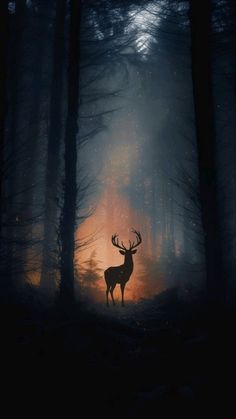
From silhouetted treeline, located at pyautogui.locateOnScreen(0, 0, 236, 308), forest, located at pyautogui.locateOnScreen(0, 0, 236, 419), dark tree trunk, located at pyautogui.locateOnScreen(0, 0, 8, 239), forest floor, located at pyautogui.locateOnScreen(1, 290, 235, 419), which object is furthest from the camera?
A: silhouetted treeline, located at pyautogui.locateOnScreen(0, 0, 236, 308)

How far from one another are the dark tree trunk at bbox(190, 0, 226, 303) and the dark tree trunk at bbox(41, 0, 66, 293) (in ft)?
22.0

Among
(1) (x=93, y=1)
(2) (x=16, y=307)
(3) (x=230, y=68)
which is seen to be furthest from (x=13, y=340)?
(3) (x=230, y=68)

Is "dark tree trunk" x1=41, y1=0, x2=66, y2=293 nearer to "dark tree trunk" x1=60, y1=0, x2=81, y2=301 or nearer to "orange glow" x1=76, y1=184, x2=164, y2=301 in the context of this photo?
"dark tree trunk" x1=60, y1=0, x2=81, y2=301

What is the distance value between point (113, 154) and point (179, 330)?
23.6m

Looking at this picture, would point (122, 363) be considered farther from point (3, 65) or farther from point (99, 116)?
point (99, 116)

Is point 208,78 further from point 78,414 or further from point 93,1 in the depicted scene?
point 78,414

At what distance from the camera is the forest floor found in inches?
192

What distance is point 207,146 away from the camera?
8.40 meters

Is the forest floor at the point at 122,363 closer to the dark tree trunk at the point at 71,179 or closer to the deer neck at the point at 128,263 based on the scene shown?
the dark tree trunk at the point at 71,179

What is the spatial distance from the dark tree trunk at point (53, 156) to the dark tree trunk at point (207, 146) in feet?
22.0

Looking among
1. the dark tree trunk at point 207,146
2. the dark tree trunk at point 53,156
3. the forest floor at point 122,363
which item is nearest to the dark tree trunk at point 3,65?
the forest floor at point 122,363

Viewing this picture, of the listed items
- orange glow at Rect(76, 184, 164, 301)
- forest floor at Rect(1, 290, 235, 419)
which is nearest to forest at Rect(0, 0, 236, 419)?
forest floor at Rect(1, 290, 235, 419)

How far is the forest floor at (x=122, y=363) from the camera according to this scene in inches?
192

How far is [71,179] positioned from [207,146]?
404 centimetres
